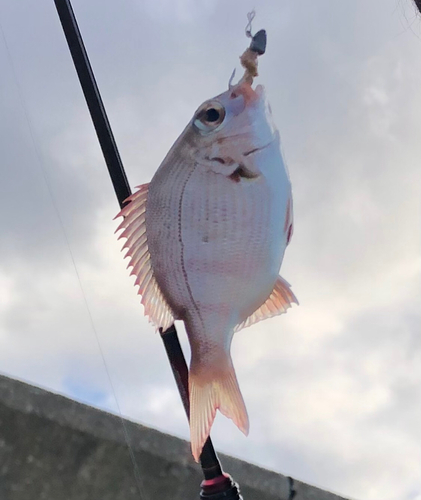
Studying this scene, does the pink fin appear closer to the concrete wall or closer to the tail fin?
the tail fin

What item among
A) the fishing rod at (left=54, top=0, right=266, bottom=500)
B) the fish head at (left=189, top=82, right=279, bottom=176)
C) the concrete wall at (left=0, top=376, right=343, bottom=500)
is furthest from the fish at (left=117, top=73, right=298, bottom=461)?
the concrete wall at (left=0, top=376, right=343, bottom=500)

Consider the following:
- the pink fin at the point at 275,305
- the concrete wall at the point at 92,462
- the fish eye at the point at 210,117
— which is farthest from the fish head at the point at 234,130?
the concrete wall at the point at 92,462

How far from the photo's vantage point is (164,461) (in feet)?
8.96

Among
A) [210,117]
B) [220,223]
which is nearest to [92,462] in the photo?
[220,223]

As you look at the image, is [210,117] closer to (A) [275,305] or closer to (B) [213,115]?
(B) [213,115]

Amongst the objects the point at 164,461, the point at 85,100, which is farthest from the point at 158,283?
the point at 164,461

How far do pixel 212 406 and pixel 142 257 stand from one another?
0.40 meters

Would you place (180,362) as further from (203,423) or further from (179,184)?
(179,184)

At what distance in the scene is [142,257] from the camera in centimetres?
122

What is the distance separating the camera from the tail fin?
105 cm

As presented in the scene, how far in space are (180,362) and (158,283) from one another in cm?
24

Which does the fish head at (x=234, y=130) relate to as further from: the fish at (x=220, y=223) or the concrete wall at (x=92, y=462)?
the concrete wall at (x=92, y=462)

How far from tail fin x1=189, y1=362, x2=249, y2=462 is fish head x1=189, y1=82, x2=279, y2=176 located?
0.48 metres

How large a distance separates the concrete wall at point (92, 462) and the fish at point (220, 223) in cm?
184
